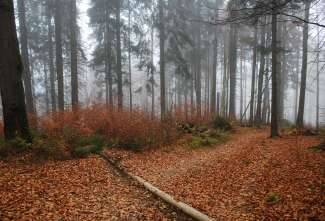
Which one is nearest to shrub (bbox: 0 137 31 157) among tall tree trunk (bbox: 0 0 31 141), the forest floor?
tall tree trunk (bbox: 0 0 31 141)

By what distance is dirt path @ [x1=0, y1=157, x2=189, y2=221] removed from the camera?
447 cm

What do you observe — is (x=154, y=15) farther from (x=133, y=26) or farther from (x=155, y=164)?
(x=155, y=164)

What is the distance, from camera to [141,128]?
10312 millimetres

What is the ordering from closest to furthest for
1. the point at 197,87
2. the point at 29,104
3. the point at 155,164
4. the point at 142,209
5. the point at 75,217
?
1. the point at 75,217
2. the point at 142,209
3. the point at 155,164
4. the point at 29,104
5. the point at 197,87

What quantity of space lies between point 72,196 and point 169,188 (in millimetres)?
2317

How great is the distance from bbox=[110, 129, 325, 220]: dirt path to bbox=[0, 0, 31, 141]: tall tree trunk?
3.37m

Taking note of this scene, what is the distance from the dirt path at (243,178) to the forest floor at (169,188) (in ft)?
0.06

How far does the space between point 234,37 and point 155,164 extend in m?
17.5

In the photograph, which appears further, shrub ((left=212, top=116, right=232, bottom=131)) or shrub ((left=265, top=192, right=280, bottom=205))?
shrub ((left=212, top=116, right=232, bottom=131))

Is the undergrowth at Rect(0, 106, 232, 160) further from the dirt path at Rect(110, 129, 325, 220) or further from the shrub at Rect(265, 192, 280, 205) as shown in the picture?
the shrub at Rect(265, 192, 280, 205)

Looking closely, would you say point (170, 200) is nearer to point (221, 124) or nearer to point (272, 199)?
point (272, 199)

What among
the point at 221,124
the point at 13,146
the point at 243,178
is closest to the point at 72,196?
the point at 13,146

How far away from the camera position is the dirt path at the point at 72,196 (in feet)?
14.7

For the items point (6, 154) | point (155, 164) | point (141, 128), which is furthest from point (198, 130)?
point (6, 154)
